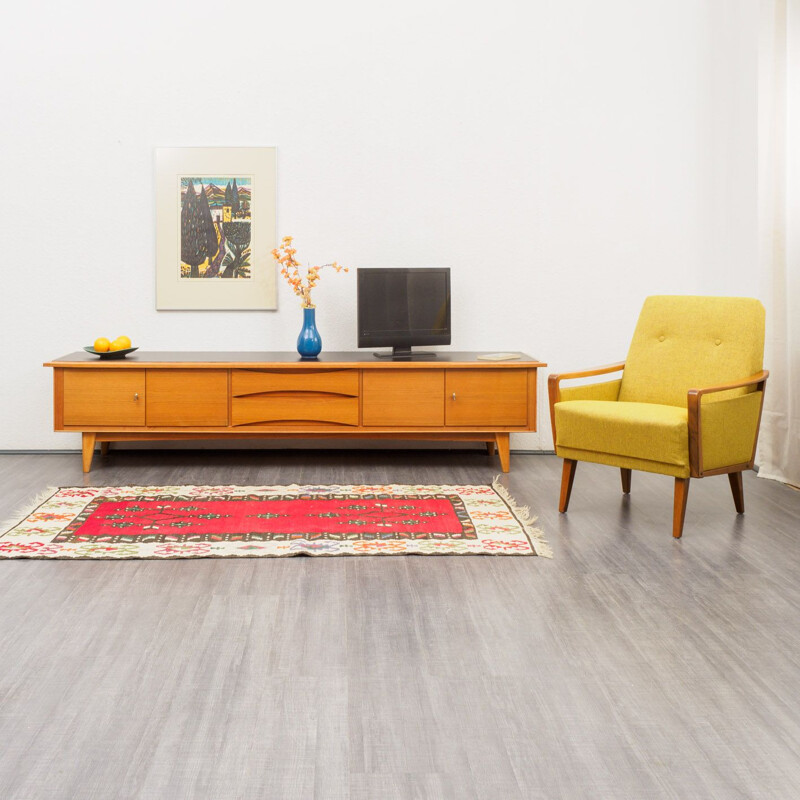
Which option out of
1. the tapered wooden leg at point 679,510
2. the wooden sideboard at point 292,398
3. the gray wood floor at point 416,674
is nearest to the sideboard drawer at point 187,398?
the wooden sideboard at point 292,398

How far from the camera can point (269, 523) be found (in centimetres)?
368

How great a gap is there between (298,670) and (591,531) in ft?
5.52

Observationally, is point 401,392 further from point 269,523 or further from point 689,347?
point 689,347

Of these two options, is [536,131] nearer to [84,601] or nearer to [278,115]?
[278,115]

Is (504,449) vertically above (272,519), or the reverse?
(504,449)

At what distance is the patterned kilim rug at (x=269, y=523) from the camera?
3.30 meters

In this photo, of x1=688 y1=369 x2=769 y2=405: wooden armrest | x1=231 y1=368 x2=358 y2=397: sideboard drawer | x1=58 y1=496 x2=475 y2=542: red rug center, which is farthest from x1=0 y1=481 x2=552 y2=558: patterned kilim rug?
x1=688 y1=369 x2=769 y2=405: wooden armrest

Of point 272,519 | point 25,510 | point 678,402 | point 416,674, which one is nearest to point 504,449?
point 678,402

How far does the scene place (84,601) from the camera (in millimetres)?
2770

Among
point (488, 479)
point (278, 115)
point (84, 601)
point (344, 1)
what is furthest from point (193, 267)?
point (84, 601)

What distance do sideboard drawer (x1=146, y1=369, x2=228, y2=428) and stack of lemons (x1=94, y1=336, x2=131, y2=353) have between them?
→ 0.27 metres

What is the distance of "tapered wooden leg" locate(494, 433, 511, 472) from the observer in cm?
484

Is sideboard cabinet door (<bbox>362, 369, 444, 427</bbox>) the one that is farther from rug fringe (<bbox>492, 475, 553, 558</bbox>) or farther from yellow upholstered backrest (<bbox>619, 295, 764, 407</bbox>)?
yellow upholstered backrest (<bbox>619, 295, 764, 407</bbox>)

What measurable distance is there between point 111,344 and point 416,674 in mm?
3232
